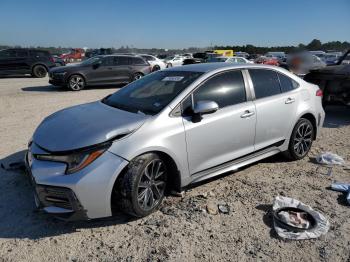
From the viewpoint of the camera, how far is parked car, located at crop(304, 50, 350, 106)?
8352 millimetres

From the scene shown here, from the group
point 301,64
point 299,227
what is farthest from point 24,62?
point 299,227

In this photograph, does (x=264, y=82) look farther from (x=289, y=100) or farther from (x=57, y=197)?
(x=57, y=197)

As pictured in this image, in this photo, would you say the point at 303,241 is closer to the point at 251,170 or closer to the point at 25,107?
the point at 251,170

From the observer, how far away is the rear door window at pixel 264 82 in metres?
4.79

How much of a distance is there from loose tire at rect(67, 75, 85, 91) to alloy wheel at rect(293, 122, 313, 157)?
10780 millimetres

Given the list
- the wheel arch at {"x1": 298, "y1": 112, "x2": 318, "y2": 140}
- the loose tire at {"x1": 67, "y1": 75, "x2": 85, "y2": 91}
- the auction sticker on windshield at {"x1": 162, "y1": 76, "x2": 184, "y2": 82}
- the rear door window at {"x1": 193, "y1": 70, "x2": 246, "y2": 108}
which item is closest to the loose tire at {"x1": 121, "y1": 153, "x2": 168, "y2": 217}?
the rear door window at {"x1": 193, "y1": 70, "x2": 246, "y2": 108}

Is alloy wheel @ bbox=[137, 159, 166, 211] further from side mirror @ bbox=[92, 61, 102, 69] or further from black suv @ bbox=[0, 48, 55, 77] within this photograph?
black suv @ bbox=[0, 48, 55, 77]

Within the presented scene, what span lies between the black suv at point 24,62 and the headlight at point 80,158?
1854cm

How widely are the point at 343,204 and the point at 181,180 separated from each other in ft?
6.28

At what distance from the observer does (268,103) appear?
4.79 metres

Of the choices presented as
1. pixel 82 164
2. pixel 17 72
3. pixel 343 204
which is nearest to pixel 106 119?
pixel 82 164

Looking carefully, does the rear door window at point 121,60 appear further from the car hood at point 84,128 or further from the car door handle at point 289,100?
the car hood at point 84,128

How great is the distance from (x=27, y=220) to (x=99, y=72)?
38.6ft

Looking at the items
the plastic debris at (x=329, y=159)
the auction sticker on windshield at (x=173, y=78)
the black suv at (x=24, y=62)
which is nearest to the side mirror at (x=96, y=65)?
the black suv at (x=24, y=62)
